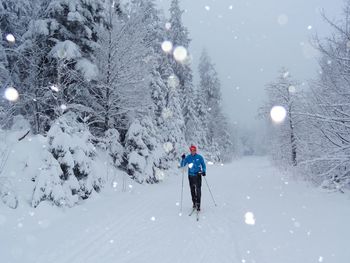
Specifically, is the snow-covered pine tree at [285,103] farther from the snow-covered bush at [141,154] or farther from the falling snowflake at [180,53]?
the snow-covered bush at [141,154]

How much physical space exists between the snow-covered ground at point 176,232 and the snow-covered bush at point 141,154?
5550 mm

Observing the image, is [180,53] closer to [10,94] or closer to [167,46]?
[167,46]

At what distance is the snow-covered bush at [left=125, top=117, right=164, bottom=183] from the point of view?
720 inches

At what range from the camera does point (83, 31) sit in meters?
18.4

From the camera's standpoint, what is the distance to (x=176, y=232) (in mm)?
8430

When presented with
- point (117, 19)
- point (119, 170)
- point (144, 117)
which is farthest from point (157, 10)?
point (119, 170)

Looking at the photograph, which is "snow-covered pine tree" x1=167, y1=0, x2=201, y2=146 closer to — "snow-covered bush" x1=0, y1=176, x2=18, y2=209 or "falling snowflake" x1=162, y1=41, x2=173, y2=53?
"falling snowflake" x1=162, y1=41, x2=173, y2=53

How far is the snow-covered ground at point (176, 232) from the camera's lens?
6.41 m

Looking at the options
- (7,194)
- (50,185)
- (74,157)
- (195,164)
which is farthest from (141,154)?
(7,194)

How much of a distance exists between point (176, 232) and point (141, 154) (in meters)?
10.7

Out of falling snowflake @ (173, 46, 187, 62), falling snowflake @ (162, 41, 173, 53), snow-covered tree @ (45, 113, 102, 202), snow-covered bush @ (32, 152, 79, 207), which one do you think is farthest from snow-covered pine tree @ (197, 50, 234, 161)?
snow-covered bush @ (32, 152, 79, 207)

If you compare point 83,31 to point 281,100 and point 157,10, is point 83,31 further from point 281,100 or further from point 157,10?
point 281,100

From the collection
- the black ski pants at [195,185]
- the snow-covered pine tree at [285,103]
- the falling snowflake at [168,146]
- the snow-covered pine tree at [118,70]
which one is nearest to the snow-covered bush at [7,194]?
the black ski pants at [195,185]

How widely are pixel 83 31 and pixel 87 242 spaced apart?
45.6 ft
